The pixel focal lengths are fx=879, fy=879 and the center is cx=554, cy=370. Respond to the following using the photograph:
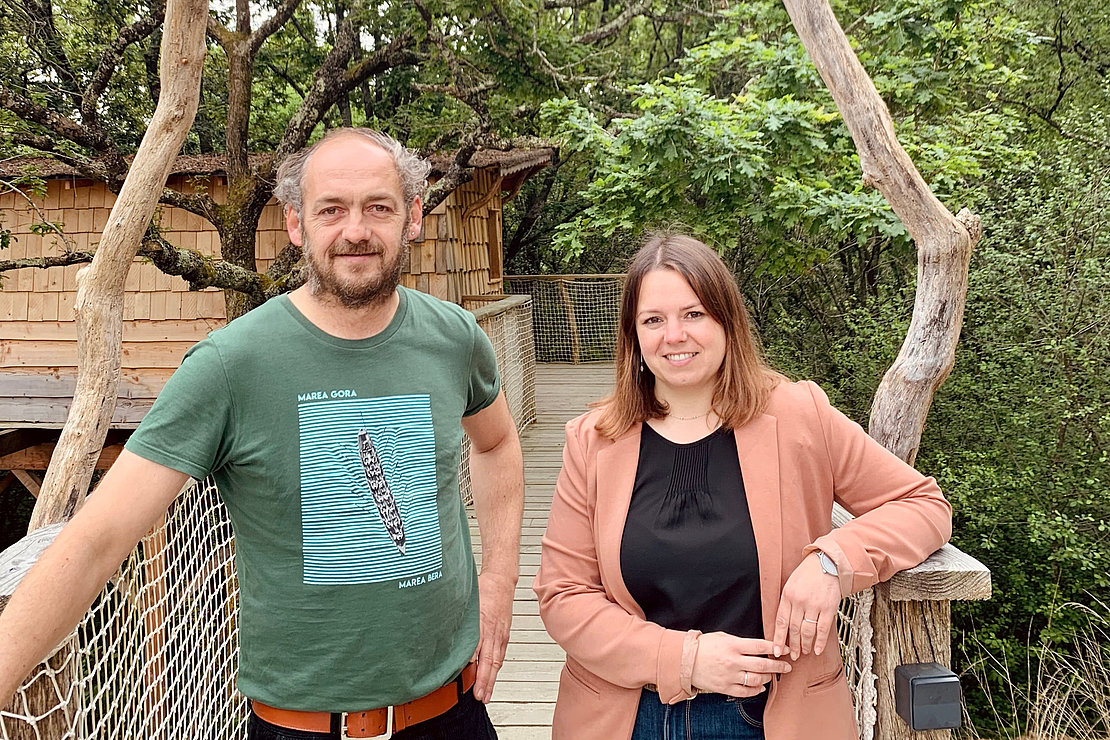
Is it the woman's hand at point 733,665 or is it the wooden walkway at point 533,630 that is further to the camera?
the wooden walkway at point 533,630

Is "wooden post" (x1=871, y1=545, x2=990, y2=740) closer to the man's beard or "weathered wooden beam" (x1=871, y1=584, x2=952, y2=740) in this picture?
"weathered wooden beam" (x1=871, y1=584, x2=952, y2=740)

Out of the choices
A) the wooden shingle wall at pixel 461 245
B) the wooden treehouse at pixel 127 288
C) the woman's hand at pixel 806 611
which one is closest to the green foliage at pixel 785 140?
the wooden shingle wall at pixel 461 245

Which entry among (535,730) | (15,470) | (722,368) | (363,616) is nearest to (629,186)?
(535,730)

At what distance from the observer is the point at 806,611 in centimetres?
142

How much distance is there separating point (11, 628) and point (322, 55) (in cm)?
1017

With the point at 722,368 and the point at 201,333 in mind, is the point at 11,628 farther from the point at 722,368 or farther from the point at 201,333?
the point at 201,333

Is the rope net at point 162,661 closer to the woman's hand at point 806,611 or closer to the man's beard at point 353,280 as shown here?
the woman's hand at point 806,611

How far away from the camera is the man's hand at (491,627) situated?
1620 mm

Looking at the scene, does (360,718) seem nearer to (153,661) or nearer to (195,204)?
(153,661)

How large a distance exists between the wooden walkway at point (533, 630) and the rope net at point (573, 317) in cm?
411

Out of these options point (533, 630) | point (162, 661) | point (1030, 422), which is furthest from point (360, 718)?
point (1030, 422)

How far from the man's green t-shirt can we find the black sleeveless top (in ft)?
1.16

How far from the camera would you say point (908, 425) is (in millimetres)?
3008

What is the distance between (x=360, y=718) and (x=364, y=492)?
37 centimetres
